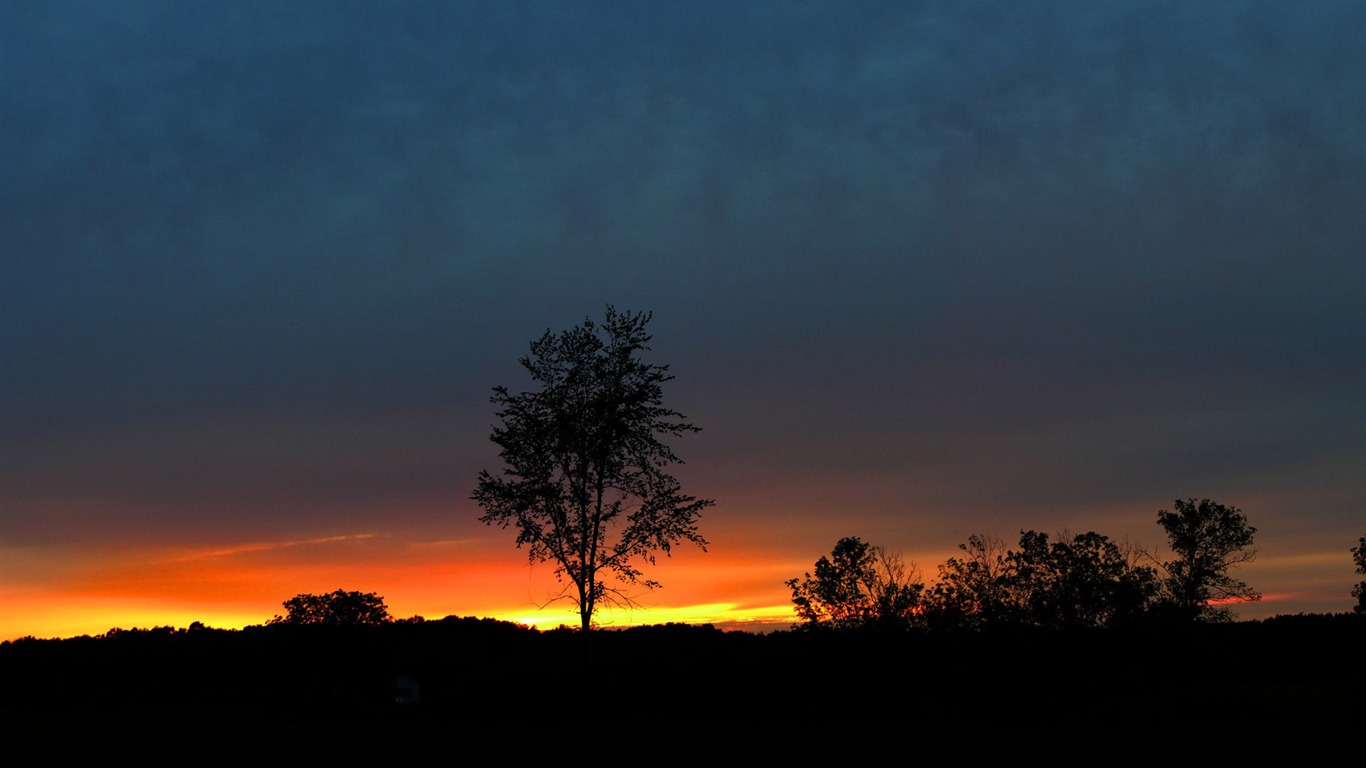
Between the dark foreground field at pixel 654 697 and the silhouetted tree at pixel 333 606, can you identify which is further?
the silhouetted tree at pixel 333 606

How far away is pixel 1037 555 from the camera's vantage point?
A: 204 ft

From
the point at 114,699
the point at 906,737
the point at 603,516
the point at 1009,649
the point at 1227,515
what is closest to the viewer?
the point at 906,737

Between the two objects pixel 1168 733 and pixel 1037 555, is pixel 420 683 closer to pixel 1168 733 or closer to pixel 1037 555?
pixel 1168 733

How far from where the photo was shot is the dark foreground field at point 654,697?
2216cm

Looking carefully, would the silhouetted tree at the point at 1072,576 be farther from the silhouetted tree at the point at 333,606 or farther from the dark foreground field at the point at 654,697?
the silhouetted tree at the point at 333,606

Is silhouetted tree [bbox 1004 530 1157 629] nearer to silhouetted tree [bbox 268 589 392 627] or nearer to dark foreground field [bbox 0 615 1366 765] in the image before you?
dark foreground field [bbox 0 615 1366 765]

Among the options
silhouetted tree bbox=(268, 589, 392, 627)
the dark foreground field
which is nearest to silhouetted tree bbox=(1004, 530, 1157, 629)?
the dark foreground field

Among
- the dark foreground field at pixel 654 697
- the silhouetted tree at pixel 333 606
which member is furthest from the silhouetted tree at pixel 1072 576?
the silhouetted tree at pixel 333 606

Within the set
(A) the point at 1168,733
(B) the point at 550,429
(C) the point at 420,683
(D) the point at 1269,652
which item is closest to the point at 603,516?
(B) the point at 550,429

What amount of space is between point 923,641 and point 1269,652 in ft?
76.0

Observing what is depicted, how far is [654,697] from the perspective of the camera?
89.4ft

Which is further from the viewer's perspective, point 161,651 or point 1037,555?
point 1037,555

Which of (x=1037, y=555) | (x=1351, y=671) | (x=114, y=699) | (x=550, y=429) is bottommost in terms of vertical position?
(x=1351, y=671)

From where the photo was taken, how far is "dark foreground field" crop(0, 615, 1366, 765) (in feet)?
72.7
